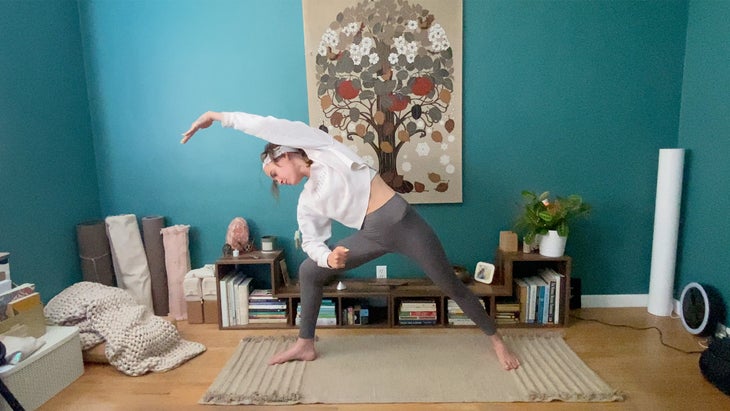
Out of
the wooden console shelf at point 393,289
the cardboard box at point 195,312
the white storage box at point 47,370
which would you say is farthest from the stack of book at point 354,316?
the white storage box at point 47,370

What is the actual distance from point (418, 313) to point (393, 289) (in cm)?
21

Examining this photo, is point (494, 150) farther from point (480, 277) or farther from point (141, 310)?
point (141, 310)

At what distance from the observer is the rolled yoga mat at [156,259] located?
9.86ft

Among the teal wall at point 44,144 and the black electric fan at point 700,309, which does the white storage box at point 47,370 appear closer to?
the teal wall at point 44,144

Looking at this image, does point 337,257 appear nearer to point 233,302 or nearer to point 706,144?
point 233,302

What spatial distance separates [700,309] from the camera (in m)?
2.56

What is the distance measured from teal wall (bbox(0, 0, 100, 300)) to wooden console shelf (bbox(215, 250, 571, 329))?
98 centimetres

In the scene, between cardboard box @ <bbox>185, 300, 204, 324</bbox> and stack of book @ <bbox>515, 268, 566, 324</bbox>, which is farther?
cardboard box @ <bbox>185, 300, 204, 324</bbox>

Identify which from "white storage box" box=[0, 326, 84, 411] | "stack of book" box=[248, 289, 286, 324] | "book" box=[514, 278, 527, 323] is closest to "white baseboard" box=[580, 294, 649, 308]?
"book" box=[514, 278, 527, 323]

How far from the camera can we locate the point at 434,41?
286 centimetres

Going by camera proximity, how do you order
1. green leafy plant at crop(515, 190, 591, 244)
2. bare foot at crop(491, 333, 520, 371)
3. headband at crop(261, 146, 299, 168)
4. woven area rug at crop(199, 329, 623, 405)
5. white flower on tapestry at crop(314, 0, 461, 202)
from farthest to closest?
white flower on tapestry at crop(314, 0, 461, 202) < green leafy plant at crop(515, 190, 591, 244) < bare foot at crop(491, 333, 520, 371) < headband at crop(261, 146, 299, 168) < woven area rug at crop(199, 329, 623, 405)

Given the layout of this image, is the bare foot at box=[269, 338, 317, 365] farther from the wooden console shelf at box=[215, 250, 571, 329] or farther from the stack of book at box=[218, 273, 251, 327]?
the stack of book at box=[218, 273, 251, 327]

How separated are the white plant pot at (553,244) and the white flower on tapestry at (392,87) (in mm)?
659

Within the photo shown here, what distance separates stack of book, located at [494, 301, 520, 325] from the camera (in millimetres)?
2830
